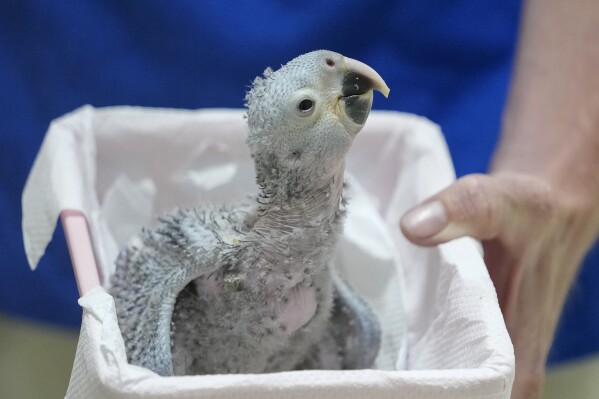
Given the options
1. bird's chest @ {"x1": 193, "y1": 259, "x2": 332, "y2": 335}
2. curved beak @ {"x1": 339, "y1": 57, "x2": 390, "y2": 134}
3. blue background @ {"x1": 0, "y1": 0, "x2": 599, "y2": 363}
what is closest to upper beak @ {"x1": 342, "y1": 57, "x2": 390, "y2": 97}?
curved beak @ {"x1": 339, "y1": 57, "x2": 390, "y2": 134}

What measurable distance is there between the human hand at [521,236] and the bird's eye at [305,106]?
0.14 metres

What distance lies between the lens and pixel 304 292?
436 mm

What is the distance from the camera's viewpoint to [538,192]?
→ 54cm

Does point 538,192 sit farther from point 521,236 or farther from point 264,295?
point 264,295

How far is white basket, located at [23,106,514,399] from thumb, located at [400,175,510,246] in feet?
0.04

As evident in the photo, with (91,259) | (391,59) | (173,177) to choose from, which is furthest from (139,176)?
(391,59)

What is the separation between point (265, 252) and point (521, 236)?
0.22 metres

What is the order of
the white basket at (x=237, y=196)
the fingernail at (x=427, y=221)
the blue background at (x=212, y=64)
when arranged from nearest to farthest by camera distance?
the white basket at (x=237, y=196) → the fingernail at (x=427, y=221) → the blue background at (x=212, y=64)

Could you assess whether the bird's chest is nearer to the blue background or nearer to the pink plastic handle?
the pink plastic handle

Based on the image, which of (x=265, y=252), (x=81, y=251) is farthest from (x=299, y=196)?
(x=81, y=251)

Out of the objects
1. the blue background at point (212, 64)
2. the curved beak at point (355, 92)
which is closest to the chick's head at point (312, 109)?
the curved beak at point (355, 92)

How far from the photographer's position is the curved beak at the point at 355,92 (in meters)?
0.39

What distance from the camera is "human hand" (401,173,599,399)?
49cm

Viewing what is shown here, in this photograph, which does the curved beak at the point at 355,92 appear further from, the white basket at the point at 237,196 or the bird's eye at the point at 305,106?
the white basket at the point at 237,196
